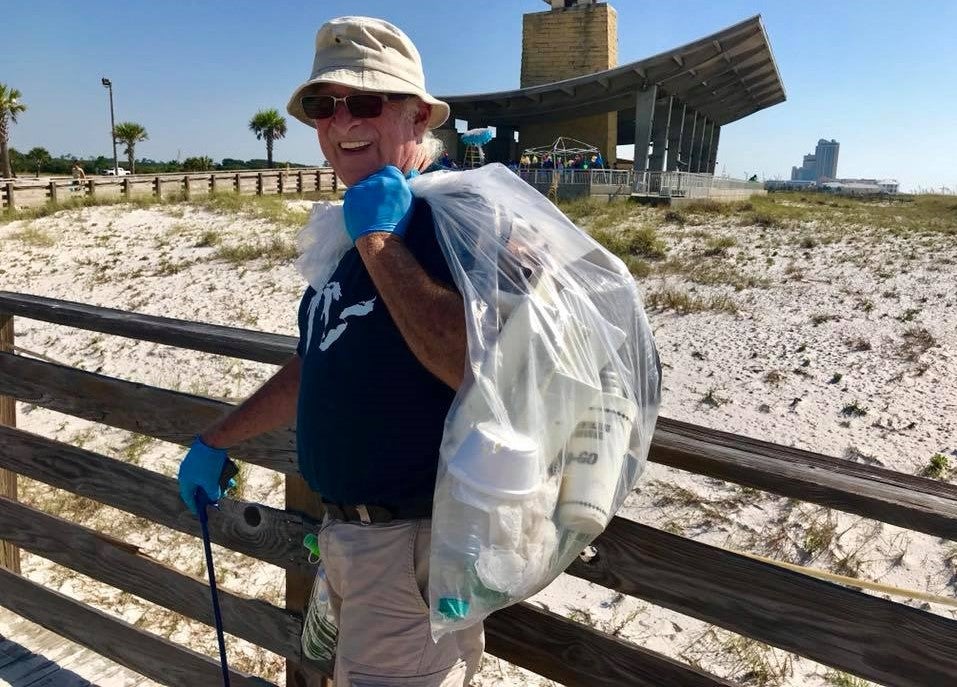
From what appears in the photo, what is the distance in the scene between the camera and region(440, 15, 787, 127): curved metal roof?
29.1 metres

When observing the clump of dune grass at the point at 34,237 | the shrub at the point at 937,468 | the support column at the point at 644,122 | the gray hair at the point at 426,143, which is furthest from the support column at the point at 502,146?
the gray hair at the point at 426,143

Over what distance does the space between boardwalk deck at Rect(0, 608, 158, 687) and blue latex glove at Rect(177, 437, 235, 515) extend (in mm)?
1431

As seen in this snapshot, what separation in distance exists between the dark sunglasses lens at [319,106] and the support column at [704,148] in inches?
1826

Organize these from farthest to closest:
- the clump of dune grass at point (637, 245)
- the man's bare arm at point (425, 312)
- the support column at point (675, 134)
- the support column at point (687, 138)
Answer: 1. the support column at point (687, 138)
2. the support column at point (675, 134)
3. the clump of dune grass at point (637, 245)
4. the man's bare arm at point (425, 312)

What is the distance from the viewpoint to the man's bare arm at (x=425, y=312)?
52.1 inches

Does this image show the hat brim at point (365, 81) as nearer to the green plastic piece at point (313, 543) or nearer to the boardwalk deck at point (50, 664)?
the green plastic piece at point (313, 543)

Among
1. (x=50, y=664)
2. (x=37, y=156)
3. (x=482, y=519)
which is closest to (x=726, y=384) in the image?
(x=50, y=664)

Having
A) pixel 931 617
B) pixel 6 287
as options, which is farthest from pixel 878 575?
pixel 6 287

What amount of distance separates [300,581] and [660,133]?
1328 inches

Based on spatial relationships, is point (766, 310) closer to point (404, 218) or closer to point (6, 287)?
point (404, 218)

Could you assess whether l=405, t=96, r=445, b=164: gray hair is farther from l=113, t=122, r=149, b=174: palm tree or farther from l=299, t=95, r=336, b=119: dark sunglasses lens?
l=113, t=122, r=149, b=174: palm tree

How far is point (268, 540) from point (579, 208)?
1952cm

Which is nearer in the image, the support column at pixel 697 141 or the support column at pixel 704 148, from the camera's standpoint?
the support column at pixel 697 141

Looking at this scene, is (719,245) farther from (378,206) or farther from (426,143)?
(378,206)
